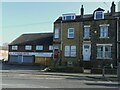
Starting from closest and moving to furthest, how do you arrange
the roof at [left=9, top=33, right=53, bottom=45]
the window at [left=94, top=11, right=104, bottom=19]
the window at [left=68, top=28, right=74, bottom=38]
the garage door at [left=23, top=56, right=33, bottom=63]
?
the window at [left=94, top=11, right=104, bottom=19], the window at [left=68, top=28, right=74, bottom=38], the garage door at [left=23, top=56, right=33, bottom=63], the roof at [left=9, top=33, right=53, bottom=45]

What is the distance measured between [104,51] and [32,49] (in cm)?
1941

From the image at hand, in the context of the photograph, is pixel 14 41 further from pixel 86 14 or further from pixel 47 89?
pixel 47 89

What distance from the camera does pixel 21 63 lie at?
2258 inches

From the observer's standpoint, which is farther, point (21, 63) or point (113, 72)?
point (21, 63)

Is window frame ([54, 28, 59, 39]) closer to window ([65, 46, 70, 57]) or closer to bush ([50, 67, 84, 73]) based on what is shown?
window ([65, 46, 70, 57])

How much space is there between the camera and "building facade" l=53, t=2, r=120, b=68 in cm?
4187

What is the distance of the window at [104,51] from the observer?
4191 cm

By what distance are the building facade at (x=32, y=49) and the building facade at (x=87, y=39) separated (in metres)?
7.76

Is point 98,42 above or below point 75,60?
above

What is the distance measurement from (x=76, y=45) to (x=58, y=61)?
4.30 metres

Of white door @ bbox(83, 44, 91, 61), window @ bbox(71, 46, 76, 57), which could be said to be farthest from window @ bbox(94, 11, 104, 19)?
window @ bbox(71, 46, 76, 57)

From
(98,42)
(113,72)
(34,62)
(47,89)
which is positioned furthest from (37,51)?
(47,89)

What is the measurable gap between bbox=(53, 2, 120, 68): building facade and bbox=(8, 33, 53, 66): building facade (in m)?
7.76

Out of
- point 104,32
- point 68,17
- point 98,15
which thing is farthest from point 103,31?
point 68,17
